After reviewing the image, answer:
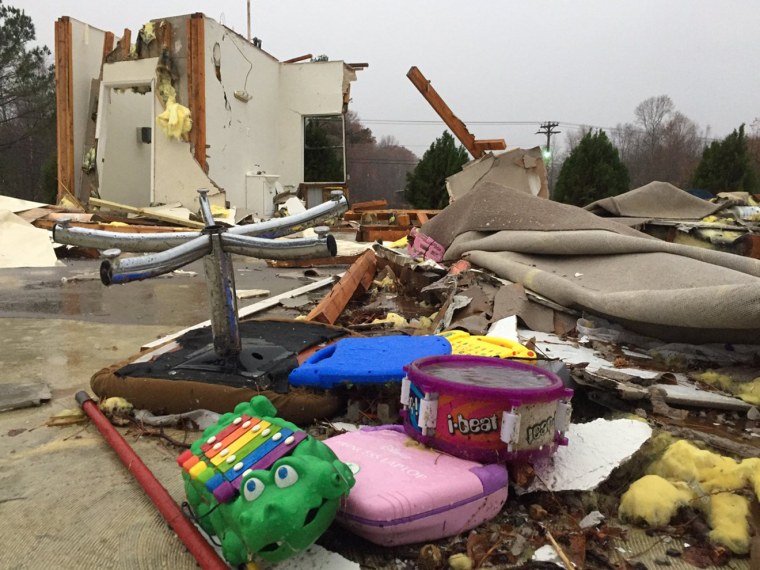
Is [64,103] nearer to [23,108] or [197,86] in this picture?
[197,86]

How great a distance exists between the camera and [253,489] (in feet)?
3.84

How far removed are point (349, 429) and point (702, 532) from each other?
1.07 metres

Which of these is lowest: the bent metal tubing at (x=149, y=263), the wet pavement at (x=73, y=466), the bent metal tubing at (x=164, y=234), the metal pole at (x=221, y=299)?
the wet pavement at (x=73, y=466)

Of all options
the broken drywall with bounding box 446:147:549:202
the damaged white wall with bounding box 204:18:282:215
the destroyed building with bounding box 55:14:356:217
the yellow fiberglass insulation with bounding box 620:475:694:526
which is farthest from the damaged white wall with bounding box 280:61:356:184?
the yellow fiberglass insulation with bounding box 620:475:694:526

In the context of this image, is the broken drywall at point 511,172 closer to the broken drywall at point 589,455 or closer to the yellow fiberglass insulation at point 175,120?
the yellow fiberglass insulation at point 175,120

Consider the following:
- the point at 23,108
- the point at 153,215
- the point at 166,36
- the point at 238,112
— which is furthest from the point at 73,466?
the point at 23,108

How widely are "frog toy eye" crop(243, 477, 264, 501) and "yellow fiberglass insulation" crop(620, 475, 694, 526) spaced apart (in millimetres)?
918

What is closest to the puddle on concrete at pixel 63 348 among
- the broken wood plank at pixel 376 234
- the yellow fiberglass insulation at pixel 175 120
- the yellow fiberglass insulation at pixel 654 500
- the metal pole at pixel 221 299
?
→ the metal pole at pixel 221 299

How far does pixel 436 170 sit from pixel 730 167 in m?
8.97

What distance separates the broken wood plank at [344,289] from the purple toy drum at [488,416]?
72.4 inches

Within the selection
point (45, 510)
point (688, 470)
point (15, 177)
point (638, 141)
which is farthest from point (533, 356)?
point (638, 141)

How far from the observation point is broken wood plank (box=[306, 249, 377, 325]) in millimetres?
3443

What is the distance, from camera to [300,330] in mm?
2781

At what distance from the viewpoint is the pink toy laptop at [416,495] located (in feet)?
4.17
